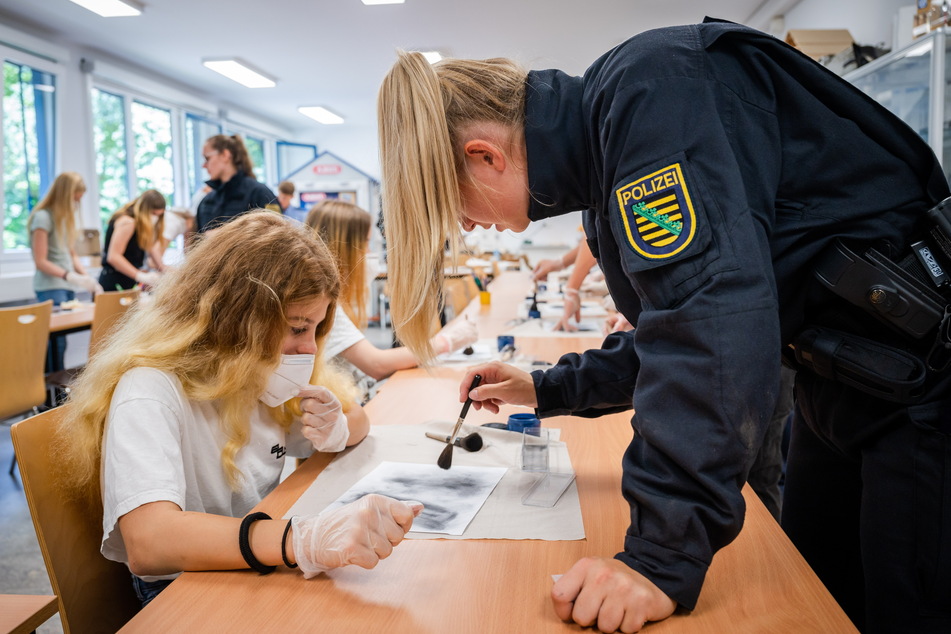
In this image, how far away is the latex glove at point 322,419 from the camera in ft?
4.18

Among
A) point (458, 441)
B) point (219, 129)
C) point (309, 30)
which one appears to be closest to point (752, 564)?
point (458, 441)

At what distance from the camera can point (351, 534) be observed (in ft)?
2.72

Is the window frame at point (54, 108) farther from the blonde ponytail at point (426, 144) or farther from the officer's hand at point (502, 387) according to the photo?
the blonde ponytail at point (426, 144)

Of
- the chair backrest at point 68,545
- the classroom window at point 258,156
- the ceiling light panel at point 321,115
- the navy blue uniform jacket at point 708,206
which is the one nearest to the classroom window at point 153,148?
the ceiling light panel at point 321,115

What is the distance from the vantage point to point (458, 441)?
1.36 m

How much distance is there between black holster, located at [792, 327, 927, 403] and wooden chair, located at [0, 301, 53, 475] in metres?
2.85

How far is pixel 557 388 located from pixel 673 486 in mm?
464

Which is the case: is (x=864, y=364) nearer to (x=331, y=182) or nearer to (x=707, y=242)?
(x=707, y=242)

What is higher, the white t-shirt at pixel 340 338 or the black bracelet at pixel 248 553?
the white t-shirt at pixel 340 338

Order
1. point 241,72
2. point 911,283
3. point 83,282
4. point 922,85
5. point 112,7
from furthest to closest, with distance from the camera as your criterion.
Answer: point 241,72 → point 112,7 → point 83,282 → point 922,85 → point 911,283

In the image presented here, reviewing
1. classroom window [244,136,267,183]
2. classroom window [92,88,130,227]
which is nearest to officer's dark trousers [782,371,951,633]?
classroom window [92,88,130,227]

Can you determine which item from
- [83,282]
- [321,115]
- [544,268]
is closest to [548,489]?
[544,268]

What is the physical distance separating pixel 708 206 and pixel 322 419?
0.84 meters

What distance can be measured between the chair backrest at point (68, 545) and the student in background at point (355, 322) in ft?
3.19
